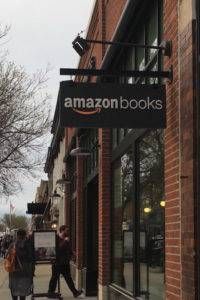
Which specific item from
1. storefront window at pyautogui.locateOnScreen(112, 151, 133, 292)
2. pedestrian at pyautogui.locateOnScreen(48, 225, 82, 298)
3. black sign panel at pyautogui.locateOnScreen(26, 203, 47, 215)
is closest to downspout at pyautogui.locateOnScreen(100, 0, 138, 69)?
storefront window at pyautogui.locateOnScreen(112, 151, 133, 292)

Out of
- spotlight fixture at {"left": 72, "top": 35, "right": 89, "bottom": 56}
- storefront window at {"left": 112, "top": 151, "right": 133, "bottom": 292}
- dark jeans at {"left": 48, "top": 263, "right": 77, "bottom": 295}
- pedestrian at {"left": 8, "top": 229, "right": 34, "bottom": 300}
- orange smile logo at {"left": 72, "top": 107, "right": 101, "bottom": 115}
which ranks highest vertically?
spotlight fixture at {"left": 72, "top": 35, "right": 89, "bottom": 56}

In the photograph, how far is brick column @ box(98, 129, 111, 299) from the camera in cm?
1258

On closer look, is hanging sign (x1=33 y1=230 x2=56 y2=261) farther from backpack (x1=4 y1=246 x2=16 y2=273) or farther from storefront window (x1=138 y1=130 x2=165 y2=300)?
storefront window (x1=138 y1=130 x2=165 y2=300)

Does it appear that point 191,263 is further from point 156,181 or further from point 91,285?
point 91,285

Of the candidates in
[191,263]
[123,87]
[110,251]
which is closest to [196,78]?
[123,87]

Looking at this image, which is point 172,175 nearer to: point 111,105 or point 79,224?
point 111,105

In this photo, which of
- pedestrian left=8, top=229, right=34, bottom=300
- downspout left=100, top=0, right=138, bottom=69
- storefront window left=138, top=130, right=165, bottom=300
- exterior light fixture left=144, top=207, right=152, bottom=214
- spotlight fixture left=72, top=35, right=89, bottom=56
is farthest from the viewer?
pedestrian left=8, top=229, right=34, bottom=300

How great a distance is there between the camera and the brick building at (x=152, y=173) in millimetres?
6180

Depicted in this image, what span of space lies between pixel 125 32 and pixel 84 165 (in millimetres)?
8978

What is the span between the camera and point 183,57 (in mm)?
6438

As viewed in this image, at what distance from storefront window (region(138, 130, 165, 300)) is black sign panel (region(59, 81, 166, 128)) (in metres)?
1.23

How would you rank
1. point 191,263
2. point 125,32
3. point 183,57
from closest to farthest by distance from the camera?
point 191,263
point 183,57
point 125,32

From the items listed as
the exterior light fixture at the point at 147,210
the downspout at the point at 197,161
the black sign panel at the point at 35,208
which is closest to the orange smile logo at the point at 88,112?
the downspout at the point at 197,161

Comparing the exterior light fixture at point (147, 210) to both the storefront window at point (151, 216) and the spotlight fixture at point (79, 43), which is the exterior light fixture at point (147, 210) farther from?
the spotlight fixture at point (79, 43)
